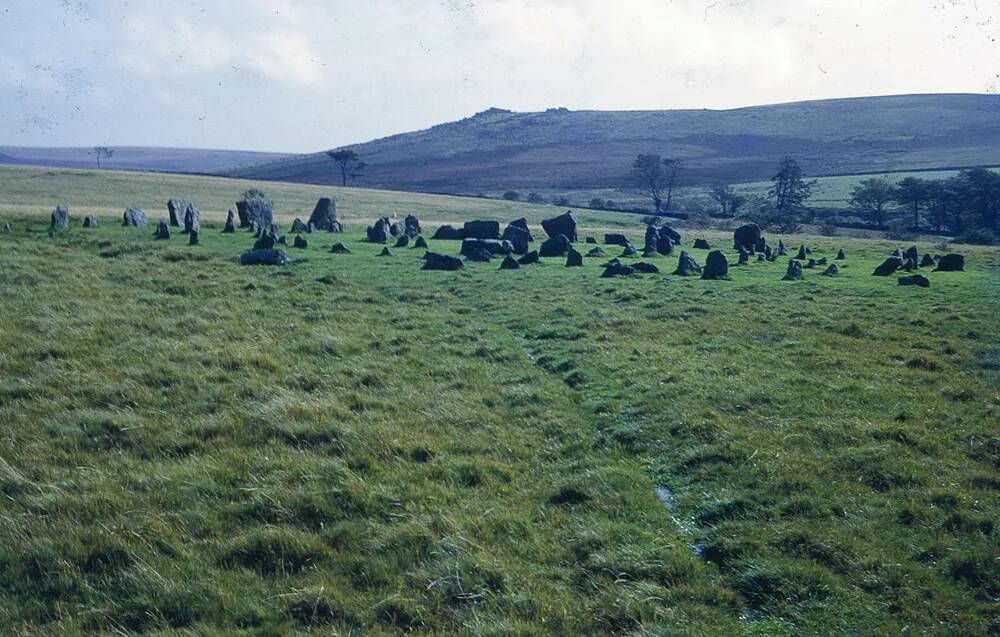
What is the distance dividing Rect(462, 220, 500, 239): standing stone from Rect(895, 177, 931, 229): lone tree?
5369cm

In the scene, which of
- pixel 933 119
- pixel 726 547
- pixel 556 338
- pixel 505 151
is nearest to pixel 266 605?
pixel 726 547

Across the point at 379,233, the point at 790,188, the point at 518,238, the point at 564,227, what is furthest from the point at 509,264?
the point at 790,188

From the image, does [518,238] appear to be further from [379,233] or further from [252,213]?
[252,213]

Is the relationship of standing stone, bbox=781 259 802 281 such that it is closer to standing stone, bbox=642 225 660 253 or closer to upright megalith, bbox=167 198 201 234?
standing stone, bbox=642 225 660 253

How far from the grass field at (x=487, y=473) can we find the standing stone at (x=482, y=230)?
81.5 ft

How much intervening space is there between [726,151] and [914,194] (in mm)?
91411

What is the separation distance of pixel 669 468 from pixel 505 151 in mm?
177799

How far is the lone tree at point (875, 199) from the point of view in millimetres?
81562

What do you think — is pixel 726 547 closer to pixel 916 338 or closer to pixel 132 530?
pixel 132 530

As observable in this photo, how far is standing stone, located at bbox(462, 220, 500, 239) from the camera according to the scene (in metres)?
43.3

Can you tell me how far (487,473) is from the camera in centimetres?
847

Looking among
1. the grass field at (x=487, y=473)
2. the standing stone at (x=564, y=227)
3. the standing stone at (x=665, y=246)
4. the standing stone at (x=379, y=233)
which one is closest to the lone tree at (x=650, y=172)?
the standing stone at (x=564, y=227)

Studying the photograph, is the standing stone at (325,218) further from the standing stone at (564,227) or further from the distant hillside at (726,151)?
the distant hillside at (726,151)

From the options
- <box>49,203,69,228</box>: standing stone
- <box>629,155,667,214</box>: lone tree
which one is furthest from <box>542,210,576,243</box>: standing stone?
<box>629,155,667,214</box>: lone tree
